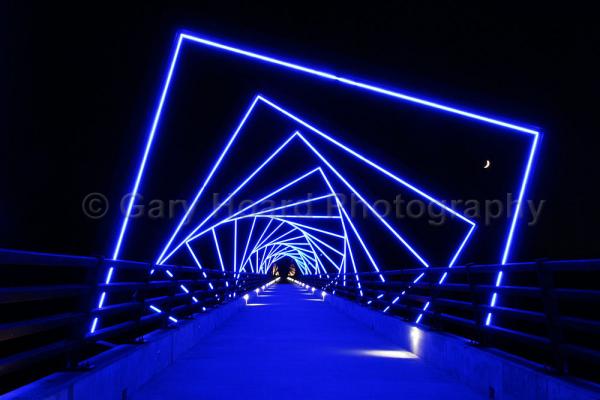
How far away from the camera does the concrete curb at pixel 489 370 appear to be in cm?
427

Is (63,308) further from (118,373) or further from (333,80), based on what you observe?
(333,80)

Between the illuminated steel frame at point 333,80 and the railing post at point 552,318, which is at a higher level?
the illuminated steel frame at point 333,80

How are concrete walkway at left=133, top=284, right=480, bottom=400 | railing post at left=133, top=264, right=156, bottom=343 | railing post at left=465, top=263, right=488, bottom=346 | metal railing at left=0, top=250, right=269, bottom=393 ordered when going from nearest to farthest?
metal railing at left=0, top=250, right=269, bottom=393 < concrete walkway at left=133, top=284, right=480, bottom=400 < railing post at left=465, top=263, right=488, bottom=346 < railing post at left=133, top=264, right=156, bottom=343

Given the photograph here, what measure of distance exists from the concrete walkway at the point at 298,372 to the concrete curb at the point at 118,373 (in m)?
0.15

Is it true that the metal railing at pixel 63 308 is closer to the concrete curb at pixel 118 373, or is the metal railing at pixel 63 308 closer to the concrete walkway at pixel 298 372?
the concrete curb at pixel 118 373

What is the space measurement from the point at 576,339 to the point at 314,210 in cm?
1396

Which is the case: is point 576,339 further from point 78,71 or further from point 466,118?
point 78,71

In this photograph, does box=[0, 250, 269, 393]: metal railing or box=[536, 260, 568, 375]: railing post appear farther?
box=[536, 260, 568, 375]: railing post

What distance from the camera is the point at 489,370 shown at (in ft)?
18.5

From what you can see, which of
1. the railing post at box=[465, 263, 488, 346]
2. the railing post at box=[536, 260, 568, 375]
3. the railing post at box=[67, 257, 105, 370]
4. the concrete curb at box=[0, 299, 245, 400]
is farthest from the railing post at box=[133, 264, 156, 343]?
the railing post at box=[536, 260, 568, 375]

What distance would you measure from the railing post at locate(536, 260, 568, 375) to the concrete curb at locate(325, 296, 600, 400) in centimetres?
16

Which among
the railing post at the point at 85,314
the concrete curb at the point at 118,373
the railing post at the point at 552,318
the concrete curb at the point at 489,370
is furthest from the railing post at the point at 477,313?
the railing post at the point at 85,314

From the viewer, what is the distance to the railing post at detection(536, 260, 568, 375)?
15.1 ft

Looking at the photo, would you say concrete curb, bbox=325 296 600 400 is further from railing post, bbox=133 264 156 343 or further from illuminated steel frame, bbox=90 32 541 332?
railing post, bbox=133 264 156 343
